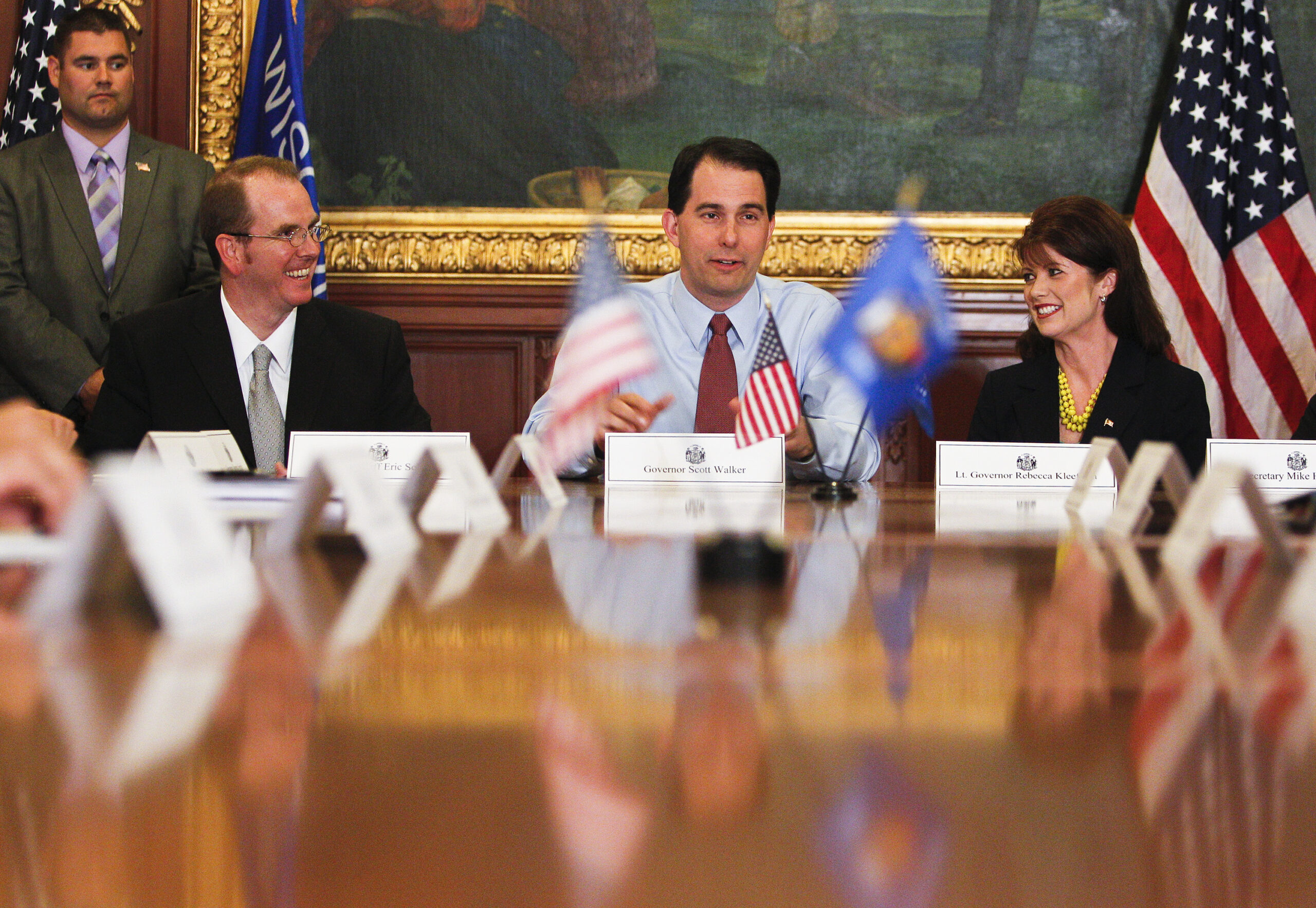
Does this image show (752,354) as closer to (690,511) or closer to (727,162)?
(727,162)

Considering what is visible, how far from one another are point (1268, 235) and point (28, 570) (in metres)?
4.16

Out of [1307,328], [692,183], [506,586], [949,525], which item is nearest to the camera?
[506,586]

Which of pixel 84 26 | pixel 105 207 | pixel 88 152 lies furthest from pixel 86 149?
pixel 84 26

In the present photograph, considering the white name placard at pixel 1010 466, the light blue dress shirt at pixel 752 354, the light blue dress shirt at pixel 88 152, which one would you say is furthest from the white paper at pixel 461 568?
the light blue dress shirt at pixel 88 152

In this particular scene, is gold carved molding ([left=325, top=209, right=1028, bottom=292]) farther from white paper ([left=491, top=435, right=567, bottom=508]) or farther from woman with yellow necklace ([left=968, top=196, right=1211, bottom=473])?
white paper ([left=491, top=435, right=567, bottom=508])

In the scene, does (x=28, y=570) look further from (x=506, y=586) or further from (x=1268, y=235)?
(x=1268, y=235)

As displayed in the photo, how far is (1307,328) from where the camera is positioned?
13.2 ft

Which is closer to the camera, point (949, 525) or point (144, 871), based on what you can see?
point (144, 871)

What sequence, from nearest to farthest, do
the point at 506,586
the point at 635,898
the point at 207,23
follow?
the point at 635,898
the point at 506,586
the point at 207,23

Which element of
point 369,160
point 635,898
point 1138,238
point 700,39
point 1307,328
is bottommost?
point 635,898

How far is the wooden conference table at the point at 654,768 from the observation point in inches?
12.9

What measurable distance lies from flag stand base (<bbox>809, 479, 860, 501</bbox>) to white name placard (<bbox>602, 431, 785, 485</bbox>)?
198 millimetres

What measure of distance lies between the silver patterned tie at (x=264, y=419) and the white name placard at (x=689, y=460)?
87 cm

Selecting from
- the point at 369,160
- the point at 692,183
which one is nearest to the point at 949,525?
the point at 692,183
